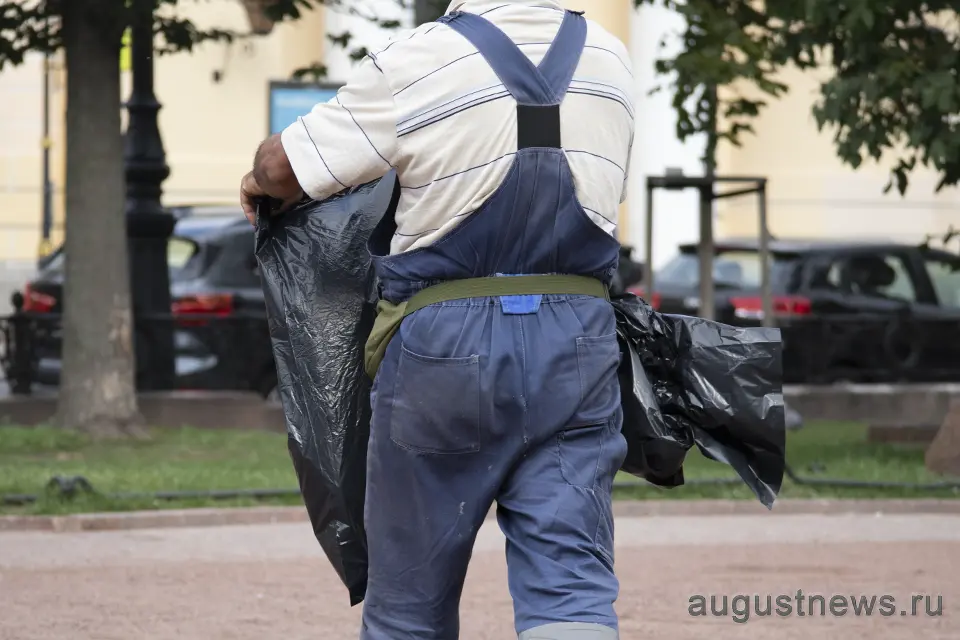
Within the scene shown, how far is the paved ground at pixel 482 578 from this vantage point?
5.96 m

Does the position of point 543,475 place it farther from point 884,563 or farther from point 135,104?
point 135,104

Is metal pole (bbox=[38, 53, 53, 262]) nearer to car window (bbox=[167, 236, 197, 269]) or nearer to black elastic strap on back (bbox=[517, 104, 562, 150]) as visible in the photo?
car window (bbox=[167, 236, 197, 269])

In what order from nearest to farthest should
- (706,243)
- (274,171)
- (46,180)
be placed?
(274,171), (706,243), (46,180)

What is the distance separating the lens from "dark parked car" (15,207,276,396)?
13.3m

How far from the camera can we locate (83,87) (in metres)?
11.7

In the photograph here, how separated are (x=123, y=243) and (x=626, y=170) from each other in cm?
859

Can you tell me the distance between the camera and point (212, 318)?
13234mm

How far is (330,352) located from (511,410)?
617 mm

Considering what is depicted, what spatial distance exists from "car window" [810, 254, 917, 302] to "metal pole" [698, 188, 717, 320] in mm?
2453

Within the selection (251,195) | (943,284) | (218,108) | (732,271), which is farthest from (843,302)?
(218,108)

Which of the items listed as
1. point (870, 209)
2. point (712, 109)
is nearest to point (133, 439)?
point (712, 109)

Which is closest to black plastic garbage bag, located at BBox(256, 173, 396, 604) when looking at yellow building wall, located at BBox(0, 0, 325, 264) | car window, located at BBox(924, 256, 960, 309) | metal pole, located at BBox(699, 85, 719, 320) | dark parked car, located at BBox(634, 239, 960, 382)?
metal pole, located at BBox(699, 85, 719, 320)

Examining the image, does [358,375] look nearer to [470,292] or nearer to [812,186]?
[470,292]

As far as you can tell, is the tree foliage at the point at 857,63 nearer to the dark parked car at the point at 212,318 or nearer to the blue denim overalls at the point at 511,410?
the dark parked car at the point at 212,318
